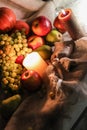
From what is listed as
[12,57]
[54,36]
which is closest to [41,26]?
[54,36]

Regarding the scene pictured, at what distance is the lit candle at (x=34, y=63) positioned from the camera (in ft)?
4.26

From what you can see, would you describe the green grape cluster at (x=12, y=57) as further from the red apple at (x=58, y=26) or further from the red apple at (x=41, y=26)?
the red apple at (x=58, y=26)

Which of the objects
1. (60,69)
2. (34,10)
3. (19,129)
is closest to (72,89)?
(60,69)

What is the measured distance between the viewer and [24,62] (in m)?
1.30

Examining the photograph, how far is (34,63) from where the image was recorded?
1.30 m

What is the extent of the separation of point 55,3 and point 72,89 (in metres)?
0.91

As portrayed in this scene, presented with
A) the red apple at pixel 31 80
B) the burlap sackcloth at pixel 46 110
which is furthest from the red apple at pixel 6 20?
the burlap sackcloth at pixel 46 110

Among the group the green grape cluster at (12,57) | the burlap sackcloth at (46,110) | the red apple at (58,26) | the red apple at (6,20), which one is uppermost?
the red apple at (6,20)

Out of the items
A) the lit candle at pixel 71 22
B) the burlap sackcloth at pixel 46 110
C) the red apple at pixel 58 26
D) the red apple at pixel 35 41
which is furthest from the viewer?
the red apple at pixel 58 26

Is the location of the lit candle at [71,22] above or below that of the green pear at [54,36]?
above

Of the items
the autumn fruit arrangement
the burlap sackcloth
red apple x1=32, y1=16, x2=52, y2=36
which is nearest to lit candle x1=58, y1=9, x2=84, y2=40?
the burlap sackcloth

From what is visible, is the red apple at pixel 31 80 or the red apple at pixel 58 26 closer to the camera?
the red apple at pixel 31 80

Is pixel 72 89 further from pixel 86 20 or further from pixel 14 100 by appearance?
pixel 86 20

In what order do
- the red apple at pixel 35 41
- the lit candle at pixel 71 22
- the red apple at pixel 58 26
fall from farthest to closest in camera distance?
the red apple at pixel 58 26 → the red apple at pixel 35 41 → the lit candle at pixel 71 22
